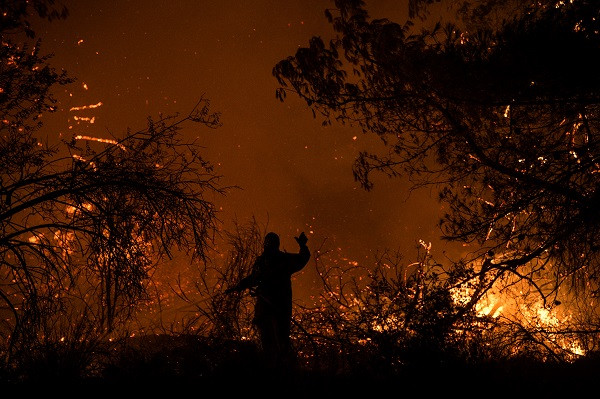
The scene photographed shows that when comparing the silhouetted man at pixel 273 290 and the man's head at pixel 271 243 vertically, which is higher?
the man's head at pixel 271 243

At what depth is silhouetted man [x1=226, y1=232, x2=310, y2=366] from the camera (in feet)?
23.2

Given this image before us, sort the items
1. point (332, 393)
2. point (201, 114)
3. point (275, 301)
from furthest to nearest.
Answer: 1. point (201, 114)
2. point (275, 301)
3. point (332, 393)

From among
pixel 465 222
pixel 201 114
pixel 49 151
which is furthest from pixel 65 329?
pixel 465 222

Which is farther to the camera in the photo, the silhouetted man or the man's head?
the man's head

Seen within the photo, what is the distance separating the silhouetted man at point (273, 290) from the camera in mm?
7059

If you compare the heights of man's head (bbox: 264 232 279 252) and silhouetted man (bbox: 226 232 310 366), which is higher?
man's head (bbox: 264 232 279 252)

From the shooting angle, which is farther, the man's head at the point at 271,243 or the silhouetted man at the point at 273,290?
the man's head at the point at 271,243

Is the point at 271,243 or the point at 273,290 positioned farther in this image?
the point at 271,243

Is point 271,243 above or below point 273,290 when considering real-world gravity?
above

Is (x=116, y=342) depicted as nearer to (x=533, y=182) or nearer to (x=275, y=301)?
(x=275, y=301)

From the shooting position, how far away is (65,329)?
6492 millimetres

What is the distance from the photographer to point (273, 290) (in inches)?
283

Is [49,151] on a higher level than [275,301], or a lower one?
higher

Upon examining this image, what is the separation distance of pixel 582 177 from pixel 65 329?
7.97 m
